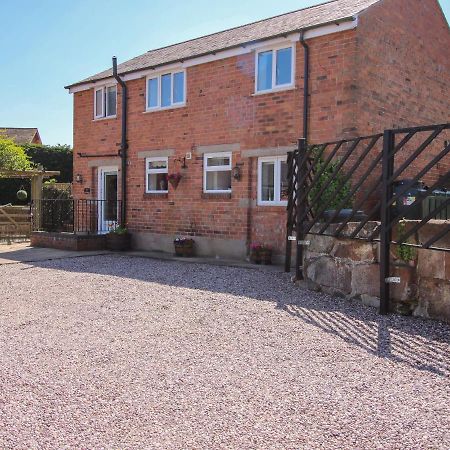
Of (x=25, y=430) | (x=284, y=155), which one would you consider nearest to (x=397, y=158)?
(x=284, y=155)

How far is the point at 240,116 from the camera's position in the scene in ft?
36.8

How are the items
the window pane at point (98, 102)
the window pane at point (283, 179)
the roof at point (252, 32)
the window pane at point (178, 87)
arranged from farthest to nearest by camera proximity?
the window pane at point (98, 102)
the window pane at point (178, 87)
the window pane at point (283, 179)
the roof at point (252, 32)

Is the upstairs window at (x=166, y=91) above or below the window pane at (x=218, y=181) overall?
above

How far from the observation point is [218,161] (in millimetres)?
11766

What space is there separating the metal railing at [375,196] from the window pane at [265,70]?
7.67ft

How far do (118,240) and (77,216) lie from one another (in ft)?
8.64

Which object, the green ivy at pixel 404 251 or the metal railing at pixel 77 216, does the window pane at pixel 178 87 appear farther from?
the green ivy at pixel 404 251

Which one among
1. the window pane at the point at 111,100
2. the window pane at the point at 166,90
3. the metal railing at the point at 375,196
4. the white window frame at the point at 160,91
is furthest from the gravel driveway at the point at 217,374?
the window pane at the point at 111,100

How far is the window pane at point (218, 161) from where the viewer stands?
11.6m

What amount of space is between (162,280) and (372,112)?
544 cm

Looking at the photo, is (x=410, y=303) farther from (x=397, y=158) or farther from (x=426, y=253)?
(x=397, y=158)

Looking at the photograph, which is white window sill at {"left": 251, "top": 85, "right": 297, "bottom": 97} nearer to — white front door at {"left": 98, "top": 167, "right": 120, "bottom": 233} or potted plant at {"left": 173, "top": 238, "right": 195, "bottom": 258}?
potted plant at {"left": 173, "top": 238, "right": 195, "bottom": 258}

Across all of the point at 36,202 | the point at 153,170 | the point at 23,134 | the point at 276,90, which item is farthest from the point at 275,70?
the point at 23,134

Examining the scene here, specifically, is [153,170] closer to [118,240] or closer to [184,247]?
[118,240]
